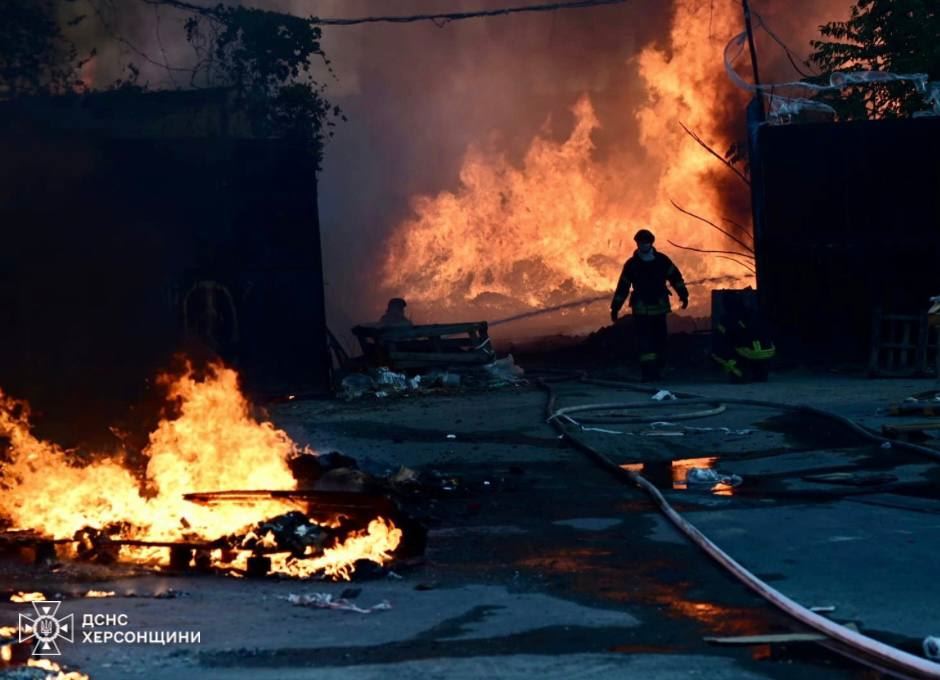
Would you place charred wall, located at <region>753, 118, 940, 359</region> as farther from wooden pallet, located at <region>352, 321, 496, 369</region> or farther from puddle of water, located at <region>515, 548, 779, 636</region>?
puddle of water, located at <region>515, 548, 779, 636</region>

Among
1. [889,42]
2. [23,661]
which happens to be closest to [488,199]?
[889,42]

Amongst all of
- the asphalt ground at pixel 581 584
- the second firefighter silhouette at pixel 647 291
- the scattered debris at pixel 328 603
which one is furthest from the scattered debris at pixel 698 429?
the scattered debris at pixel 328 603

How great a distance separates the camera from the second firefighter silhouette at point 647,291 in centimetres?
1609

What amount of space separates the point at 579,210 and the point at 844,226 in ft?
27.4

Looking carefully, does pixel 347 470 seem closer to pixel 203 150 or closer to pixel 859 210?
pixel 203 150

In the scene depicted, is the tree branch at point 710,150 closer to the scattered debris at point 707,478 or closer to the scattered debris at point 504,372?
the scattered debris at point 504,372

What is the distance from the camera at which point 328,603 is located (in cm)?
589

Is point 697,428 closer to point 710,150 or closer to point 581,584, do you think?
point 581,584

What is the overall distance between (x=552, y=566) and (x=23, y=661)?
2722mm

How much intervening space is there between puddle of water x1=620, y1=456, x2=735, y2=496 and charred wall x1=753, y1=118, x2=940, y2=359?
817 cm

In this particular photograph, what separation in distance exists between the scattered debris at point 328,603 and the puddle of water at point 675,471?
11.2ft

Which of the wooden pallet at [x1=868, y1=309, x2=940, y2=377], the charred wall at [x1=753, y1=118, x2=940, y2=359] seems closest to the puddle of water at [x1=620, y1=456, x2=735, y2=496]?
the wooden pallet at [x1=868, y1=309, x2=940, y2=377]

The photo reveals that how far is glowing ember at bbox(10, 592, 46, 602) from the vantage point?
19.7 ft

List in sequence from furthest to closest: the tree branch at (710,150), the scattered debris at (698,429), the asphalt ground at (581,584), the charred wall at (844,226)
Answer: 1. the tree branch at (710,150)
2. the charred wall at (844,226)
3. the scattered debris at (698,429)
4. the asphalt ground at (581,584)
